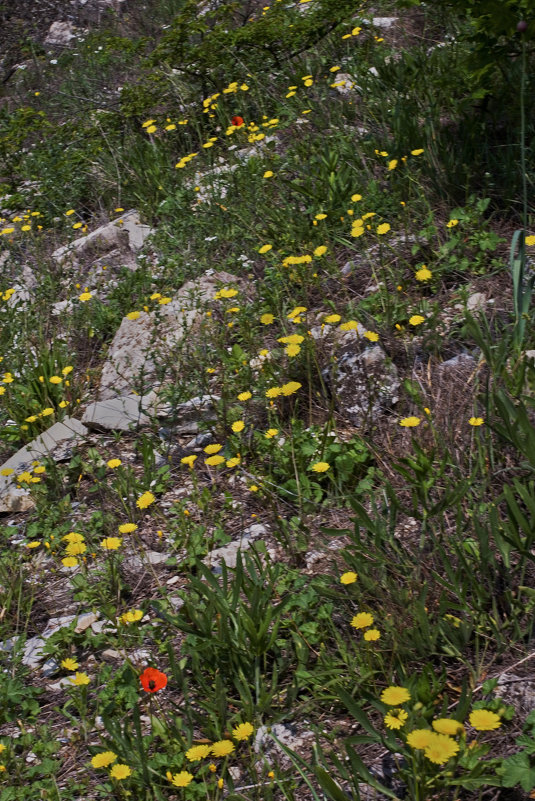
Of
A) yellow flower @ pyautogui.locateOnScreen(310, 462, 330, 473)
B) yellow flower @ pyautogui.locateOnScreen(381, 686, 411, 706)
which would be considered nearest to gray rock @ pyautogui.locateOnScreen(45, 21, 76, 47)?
yellow flower @ pyautogui.locateOnScreen(310, 462, 330, 473)

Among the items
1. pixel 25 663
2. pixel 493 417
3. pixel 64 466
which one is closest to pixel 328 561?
pixel 493 417

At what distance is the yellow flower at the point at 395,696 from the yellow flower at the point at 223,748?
43 cm

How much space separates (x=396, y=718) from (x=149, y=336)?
2.70 meters

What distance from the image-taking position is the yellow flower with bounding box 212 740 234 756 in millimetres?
2008

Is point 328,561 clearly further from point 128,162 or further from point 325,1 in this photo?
point 325,1

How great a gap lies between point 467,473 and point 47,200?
4.46 meters

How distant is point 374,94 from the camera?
5023 millimetres

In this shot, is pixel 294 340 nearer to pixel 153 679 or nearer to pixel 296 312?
pixel 296 312

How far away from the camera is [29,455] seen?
3.73m

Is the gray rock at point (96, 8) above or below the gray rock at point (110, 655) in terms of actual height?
above

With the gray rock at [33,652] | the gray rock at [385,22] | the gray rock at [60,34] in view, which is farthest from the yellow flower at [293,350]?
the gray rock at [60,34]

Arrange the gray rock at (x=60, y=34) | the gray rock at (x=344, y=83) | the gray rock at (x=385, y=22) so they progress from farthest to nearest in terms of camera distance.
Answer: the gray rock at (x=60, y=34), the gray rock at (x=385, y=22), the gray rock at (x=344, y=83)

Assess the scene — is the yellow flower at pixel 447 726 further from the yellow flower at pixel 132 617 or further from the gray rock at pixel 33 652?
the gray rock at pixel 33 652

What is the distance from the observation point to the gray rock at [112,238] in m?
5.23
